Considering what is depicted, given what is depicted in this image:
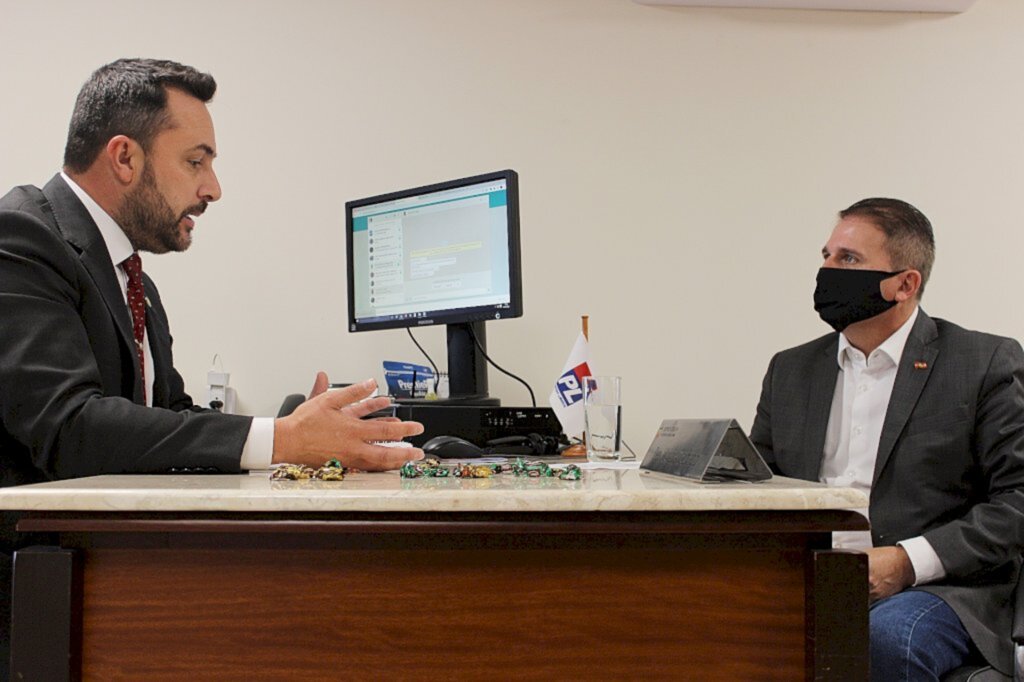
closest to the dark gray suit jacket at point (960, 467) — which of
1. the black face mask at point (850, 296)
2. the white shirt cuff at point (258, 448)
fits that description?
the black face mask at point (850, 296)

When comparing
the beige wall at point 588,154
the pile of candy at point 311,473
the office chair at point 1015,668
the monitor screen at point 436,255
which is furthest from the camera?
the beige wall at point 588,154

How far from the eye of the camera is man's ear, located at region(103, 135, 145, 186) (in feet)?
5.50

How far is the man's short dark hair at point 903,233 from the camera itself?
6.68ft

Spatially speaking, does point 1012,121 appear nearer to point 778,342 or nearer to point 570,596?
point 778,342

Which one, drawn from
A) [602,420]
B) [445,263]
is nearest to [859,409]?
[602,420]

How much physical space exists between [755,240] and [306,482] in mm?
1960

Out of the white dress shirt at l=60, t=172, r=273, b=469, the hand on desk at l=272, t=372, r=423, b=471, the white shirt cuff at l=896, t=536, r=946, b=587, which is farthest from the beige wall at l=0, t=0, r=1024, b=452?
the hand on desk at l=272, t=372, r=423, b=471

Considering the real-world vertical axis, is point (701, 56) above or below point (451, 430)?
above

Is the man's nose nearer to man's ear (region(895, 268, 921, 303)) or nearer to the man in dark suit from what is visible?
the man in dark suit

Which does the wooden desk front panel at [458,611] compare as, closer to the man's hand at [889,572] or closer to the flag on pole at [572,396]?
the man's hand at [889,572]

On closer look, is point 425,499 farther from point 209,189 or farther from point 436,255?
point 436,255

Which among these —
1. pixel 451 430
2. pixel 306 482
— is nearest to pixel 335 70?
pixel 451 430

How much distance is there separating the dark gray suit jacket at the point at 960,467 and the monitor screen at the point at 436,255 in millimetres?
853

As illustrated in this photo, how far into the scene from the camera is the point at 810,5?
269 cm
